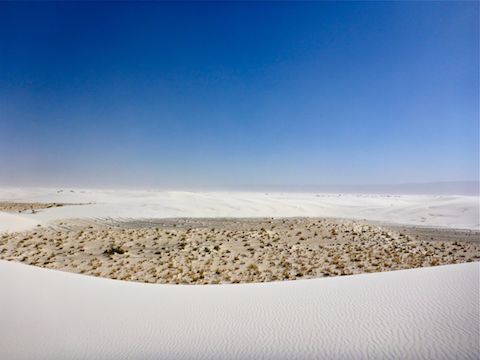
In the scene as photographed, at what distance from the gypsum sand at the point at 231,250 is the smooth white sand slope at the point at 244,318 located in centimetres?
207

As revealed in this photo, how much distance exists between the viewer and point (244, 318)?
557 centimetres

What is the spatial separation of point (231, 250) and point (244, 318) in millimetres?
7078

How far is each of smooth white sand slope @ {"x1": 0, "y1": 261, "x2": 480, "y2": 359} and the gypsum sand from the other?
6.80ft

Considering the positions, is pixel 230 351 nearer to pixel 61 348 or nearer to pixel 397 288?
pixel 61 348

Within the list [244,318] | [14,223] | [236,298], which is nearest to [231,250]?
[236,298]

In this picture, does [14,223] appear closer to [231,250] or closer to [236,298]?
[231,250]

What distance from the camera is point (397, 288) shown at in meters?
6.81

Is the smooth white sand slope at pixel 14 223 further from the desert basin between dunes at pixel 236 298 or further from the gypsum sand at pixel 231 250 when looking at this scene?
the desert basin between dunes at pixel 236 298

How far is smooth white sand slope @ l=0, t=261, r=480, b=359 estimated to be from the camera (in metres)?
4.39

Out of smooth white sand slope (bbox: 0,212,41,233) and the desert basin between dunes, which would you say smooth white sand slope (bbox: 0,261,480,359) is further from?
smooth white sand slope (bbox: 0,212,41,233)

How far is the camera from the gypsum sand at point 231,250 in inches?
393

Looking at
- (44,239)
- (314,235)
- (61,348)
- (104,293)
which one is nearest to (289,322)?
(61,348)

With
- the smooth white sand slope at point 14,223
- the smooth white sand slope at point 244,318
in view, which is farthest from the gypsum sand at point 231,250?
the smooth white sand slope at point 244,318

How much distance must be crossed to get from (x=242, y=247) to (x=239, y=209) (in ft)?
53.5
